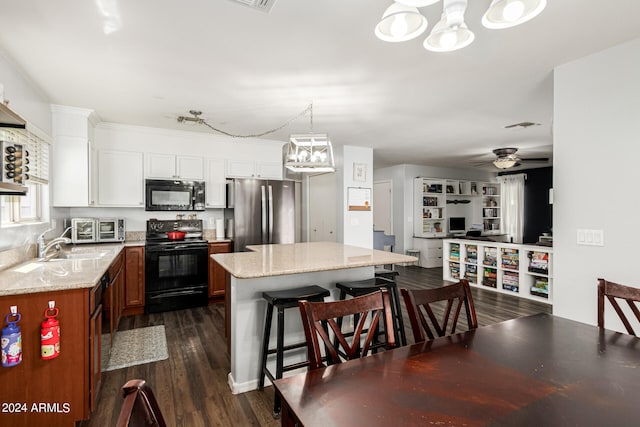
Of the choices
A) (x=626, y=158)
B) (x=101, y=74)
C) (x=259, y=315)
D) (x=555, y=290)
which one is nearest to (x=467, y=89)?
(x=626, y=158)

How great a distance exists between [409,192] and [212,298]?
508 cm

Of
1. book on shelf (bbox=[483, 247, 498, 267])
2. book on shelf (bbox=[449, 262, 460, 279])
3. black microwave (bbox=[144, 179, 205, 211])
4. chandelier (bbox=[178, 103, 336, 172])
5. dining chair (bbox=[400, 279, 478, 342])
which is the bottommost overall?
book on shelf (bbox=[449, 262, 460, 279])

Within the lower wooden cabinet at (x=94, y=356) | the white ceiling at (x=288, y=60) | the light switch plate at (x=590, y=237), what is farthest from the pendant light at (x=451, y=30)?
the lower wooden cabinet at (x=94, y=356)

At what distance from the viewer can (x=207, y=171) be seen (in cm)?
479

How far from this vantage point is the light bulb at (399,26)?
142cm

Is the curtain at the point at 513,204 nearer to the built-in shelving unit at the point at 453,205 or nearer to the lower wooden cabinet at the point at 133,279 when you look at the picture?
the built-in shelving unit at the point at 453,205

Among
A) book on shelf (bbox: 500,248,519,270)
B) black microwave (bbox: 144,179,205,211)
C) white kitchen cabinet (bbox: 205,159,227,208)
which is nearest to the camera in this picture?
black microwave (bbox: 144,179,205,211)

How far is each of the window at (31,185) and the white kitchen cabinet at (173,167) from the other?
1.19 metres

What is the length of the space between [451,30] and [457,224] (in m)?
7.53

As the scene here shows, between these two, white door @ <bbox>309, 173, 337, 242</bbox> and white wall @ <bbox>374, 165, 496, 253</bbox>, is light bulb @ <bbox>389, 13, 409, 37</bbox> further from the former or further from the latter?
white wall @ <bbox>374, 165, 496, 253</bbox>

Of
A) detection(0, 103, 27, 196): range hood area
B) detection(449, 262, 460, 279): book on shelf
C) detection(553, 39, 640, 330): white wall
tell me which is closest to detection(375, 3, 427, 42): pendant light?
detection(553, 39, 640, 330): white wall

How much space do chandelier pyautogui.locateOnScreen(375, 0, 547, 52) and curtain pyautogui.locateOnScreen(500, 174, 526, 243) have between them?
26.3ft

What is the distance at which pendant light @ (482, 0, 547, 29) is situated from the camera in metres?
1.24

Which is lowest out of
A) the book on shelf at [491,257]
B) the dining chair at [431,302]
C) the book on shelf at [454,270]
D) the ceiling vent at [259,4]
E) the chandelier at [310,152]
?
the book on shelf at [454,270]
